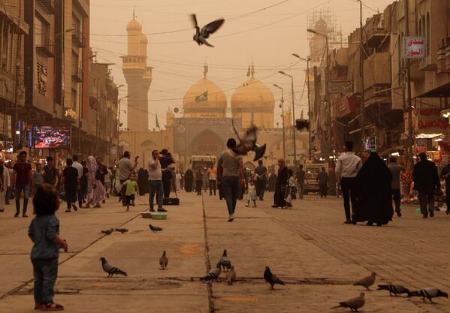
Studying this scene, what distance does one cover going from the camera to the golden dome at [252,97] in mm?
149375

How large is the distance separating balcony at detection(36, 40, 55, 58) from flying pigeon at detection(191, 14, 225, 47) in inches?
1881

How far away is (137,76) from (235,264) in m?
171

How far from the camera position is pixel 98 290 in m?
8.40

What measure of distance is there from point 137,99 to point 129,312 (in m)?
170

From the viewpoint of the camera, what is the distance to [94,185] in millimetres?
28531

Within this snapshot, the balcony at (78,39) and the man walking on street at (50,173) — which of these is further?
the balcony at (78,39)

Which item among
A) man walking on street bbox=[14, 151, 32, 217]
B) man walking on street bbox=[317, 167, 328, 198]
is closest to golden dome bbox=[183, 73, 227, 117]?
man walking on street bbox=[317, 167, 328, 198]

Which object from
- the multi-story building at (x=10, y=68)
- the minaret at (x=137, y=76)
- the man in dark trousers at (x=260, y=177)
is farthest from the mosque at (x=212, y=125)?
the man in dark trousers at (x=260, y=177)

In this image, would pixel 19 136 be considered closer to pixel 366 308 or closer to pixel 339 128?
pixel 339 128

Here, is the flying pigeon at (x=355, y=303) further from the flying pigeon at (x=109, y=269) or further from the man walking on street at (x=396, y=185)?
the man walking on street at (x=396, y=185)

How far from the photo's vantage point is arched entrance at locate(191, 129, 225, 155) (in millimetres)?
137625

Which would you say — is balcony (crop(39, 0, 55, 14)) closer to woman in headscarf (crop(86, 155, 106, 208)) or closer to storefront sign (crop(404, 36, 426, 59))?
storefront sign (crop(404, 36, 426, 59))

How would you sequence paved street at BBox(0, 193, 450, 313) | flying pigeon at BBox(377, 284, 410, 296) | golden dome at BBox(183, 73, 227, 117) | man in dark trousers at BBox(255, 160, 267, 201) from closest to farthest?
1. paved street at BBox(0, 193, 450, 313)
2. flying pigeon at BBox(377, 284, 410, 296)
3. man in dark trousers at BBox(255, 160, 267, 201)
4. golden dome at BBox(183, 73, 227, 117)

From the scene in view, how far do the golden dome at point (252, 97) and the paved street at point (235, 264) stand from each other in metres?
131
